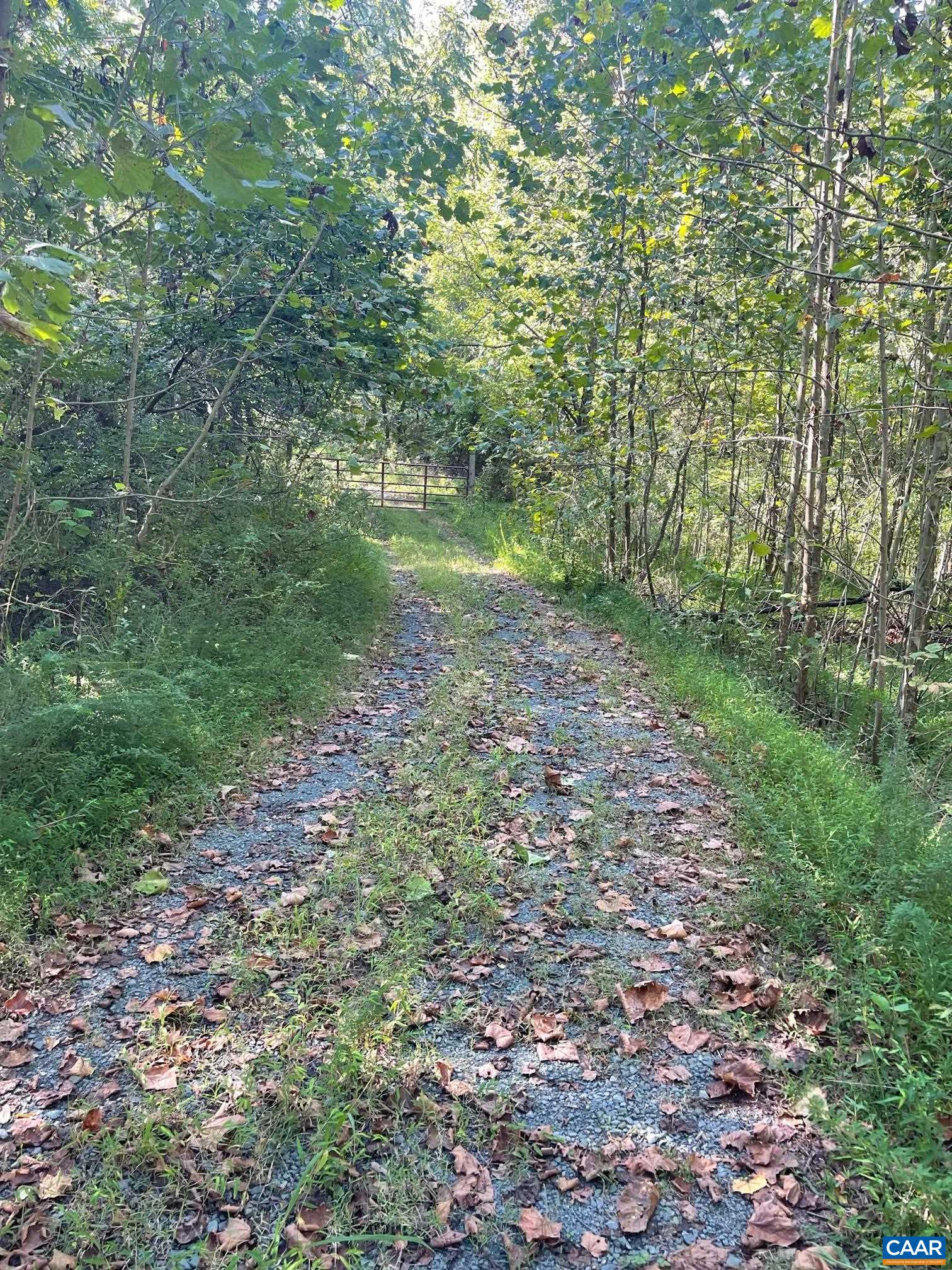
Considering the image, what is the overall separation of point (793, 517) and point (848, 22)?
3474 millimetres

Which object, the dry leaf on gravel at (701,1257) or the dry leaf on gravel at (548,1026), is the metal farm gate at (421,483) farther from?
the dry leaf on gravel at (701,1257)

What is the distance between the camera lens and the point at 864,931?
309 centimetres

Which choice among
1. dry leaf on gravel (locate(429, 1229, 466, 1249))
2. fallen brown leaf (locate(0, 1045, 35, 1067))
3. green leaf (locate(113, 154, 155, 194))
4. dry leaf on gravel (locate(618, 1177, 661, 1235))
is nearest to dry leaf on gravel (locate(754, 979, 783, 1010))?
dry leaf on gravel (locate(618, 1177, 661, 1235))

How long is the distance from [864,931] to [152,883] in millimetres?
3257

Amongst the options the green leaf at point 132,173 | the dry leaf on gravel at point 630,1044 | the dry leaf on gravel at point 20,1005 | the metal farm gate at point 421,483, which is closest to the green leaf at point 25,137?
the green leaf at point 132,173

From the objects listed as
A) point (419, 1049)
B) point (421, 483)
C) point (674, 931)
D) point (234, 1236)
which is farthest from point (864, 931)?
point (421, 483)

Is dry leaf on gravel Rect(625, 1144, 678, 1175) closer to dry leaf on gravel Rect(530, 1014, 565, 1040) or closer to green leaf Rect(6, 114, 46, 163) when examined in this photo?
dry leaf on gravel Rect(530, 1014, 565, 1040)

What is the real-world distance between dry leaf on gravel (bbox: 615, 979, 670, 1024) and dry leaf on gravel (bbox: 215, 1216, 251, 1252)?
1493 mm

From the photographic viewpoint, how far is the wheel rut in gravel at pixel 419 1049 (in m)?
2.13

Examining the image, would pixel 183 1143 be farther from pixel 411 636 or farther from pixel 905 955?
pixel 411 636

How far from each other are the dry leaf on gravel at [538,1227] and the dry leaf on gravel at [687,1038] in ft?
2.71

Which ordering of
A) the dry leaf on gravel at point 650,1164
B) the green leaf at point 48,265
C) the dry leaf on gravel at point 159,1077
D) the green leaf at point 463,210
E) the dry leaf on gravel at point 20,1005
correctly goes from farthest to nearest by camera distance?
the green leaf at point 463,210 → the dry leaf on gravel at point 20,1005 → the dry leaf on gravel at point 159,1077 → the dry leaf on gravel at point 650,1164 → the green leaf at point 48,265

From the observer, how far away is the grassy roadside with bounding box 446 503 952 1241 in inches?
87.2

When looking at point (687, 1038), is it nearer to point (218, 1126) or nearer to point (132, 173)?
point (218, 1126)
